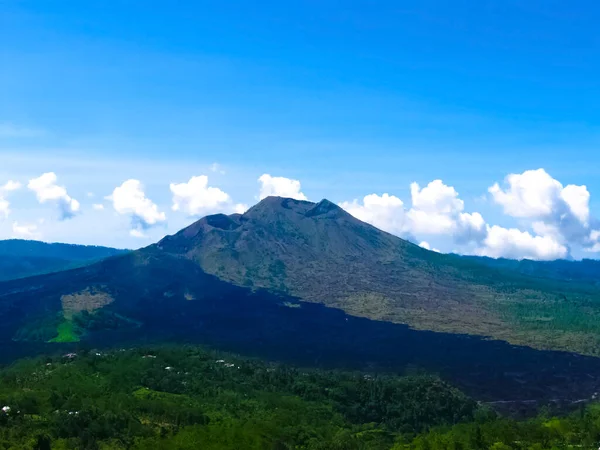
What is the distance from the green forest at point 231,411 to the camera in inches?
1610

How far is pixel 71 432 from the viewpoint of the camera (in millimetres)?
40000

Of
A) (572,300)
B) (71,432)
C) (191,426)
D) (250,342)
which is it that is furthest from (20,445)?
(572,300)

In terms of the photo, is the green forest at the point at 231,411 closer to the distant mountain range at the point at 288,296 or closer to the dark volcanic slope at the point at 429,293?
the distant mountain range at the point at 288,296

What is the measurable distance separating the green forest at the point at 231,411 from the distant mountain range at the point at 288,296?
2152 inches

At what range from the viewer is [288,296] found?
166 m

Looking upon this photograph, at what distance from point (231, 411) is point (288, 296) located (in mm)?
112640

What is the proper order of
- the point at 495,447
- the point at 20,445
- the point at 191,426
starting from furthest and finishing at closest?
1. the point at 191,426
2. the point at 495,447
3. the point at 20,445

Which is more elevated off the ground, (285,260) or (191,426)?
(285,260)

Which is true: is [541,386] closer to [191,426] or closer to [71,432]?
[191,426]

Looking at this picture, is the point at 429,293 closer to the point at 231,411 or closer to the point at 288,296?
the point at 288,296

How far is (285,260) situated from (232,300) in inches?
1579

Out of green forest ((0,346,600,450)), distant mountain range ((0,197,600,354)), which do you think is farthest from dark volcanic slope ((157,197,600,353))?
green forest ((0,346,600,450))

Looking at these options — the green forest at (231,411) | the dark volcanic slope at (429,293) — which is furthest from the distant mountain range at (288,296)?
the green forest at (231,411)

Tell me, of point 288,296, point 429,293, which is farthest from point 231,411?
point 429,293
